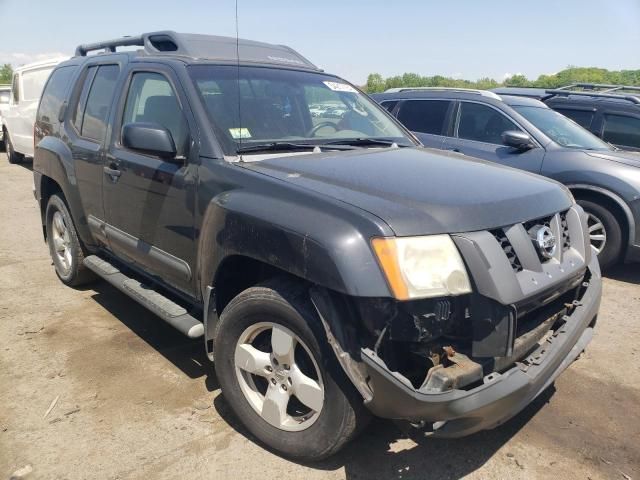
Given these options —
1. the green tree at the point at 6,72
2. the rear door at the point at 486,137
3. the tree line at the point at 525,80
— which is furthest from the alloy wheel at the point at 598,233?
the green tree at the point at 6,72

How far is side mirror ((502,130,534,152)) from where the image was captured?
5902 mm

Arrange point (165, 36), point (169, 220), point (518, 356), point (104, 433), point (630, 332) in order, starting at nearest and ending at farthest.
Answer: point (518, 356)
point (104, 433)
point (169, 220)
point (165, 36)
point (630, 332)

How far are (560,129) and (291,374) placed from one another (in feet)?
16.8

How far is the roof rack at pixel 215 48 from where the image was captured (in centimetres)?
358

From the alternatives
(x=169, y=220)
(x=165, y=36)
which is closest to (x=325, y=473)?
(x=169, y=220)

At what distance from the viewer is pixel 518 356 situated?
7.70 ft

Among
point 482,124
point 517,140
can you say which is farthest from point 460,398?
point 482,124

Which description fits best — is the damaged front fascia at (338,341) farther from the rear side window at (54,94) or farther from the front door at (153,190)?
the rear side window at (54,94)

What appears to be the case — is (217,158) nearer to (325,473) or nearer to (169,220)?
(169,220)

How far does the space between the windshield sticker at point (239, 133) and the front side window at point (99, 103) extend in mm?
1361

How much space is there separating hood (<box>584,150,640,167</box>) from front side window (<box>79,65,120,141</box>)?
469cm

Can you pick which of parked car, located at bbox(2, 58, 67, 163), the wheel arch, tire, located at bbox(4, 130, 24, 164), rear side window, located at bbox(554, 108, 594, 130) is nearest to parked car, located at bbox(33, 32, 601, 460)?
the wheel arch

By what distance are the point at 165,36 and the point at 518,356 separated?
3023 mm

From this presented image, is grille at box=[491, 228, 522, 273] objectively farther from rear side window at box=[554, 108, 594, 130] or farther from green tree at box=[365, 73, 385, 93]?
green tree at box=[365, 73, 385, 93]
